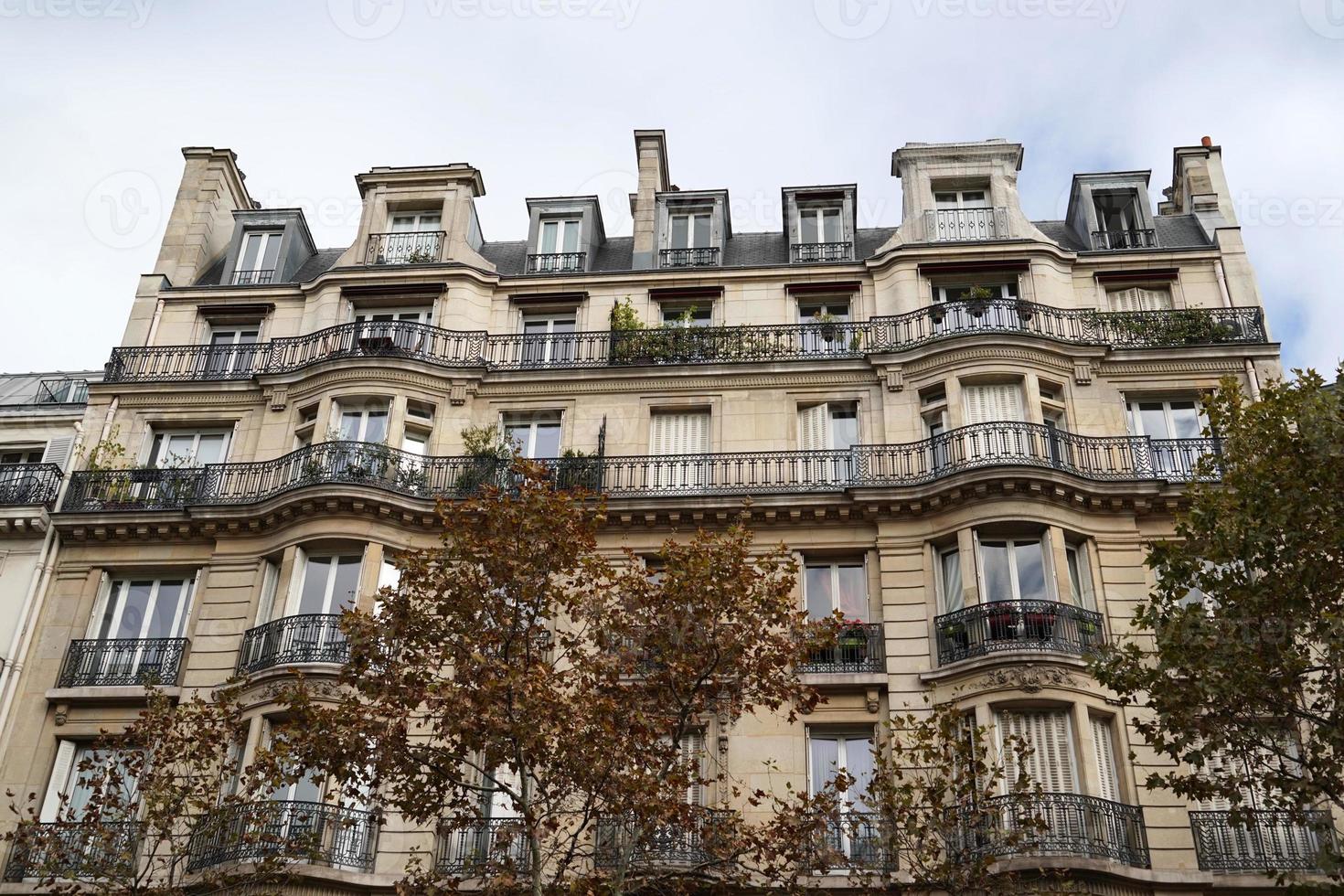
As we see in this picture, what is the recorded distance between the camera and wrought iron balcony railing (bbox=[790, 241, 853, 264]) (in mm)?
26859

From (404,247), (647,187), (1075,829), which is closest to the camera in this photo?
(1075,829)

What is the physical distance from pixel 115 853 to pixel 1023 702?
40.3 ft

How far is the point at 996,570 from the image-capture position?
21.6 metres

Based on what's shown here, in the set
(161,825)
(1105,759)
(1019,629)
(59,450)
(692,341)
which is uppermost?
(692,341)

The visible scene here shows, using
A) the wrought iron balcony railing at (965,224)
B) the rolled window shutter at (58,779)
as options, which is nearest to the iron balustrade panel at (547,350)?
the wrought iron balcony railing at (965,224)

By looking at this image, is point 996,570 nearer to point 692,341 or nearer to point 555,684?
point 692,341

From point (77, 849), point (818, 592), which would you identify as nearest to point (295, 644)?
point (77, 849)

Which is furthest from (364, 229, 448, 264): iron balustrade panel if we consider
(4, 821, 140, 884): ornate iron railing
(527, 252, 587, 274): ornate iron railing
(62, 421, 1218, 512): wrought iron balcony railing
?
(4, 821, 140, 884): ornate iron railing

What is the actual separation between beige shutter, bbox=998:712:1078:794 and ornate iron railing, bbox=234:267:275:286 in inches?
650

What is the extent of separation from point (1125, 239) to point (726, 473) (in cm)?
930

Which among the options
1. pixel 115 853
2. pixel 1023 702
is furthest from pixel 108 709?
pixel 1023 702

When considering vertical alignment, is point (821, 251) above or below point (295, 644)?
above

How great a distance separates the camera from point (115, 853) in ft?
57.3

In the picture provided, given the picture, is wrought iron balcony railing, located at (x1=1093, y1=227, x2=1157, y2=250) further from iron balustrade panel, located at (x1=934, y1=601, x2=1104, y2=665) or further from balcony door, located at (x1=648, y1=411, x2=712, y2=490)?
iron balustrade panel, located at (x1=934, y1=601, x2=1104, y2=665)
